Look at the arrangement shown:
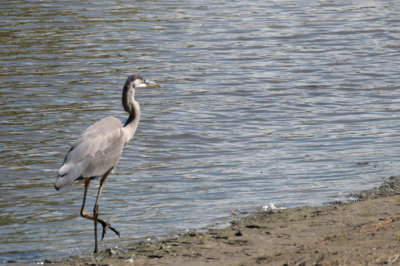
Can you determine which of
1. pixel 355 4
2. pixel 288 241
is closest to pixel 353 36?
pixel 355 4

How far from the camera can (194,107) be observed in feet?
43.4

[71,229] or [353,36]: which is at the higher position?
[71,229]

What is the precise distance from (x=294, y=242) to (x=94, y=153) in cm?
208

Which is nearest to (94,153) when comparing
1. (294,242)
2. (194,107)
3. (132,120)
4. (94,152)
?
(94,152)

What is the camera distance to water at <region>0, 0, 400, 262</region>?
28.7 feet

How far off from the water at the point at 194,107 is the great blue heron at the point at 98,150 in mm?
641

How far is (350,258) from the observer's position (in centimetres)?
591

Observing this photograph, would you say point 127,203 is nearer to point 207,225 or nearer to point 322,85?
point 207,225

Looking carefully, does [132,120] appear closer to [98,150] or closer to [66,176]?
[98,150]

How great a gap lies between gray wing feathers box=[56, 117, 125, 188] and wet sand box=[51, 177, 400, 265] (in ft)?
2.51

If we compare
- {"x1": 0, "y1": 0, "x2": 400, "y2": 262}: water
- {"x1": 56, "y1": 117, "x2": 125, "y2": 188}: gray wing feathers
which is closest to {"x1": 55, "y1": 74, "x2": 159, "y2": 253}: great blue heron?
{"x1": 56, "y1": 117, "x2": 125, "y2": 188}: gray wing feathers

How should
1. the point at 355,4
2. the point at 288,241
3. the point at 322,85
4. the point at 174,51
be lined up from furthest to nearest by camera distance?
the point at 355,4 → the point at 174,51 → the point at 322,85 → the point at 288,241

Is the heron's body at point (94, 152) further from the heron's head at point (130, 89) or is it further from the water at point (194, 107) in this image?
the water at point (194, 107)

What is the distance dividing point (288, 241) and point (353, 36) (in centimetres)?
1260
